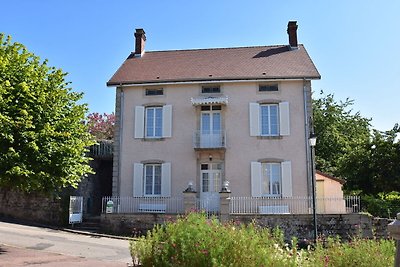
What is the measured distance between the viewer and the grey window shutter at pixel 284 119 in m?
19.0

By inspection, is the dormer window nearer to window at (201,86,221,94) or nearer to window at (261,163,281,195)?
window at (201,86,221,94)

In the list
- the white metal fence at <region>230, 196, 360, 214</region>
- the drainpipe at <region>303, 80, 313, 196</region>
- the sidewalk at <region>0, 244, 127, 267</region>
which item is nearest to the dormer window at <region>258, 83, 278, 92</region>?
the drainpipe at <region>303, 80, 313, 196</region>

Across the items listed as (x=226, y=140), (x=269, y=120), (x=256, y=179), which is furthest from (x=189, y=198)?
(x=269, y=120)

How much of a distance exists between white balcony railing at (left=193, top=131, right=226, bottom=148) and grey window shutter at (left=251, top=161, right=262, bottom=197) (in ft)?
5.80

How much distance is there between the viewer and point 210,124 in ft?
64.7

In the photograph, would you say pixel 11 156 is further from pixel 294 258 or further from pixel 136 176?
pixel 136 176

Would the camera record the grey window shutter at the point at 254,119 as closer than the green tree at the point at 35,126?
No

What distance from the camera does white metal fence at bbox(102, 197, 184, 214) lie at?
1878 cm

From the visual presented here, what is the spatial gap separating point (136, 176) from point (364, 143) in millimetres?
13249

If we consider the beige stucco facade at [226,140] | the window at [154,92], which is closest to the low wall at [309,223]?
the beige stucco facade at [226,140]

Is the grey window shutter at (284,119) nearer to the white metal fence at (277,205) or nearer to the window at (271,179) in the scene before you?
the window at (271,179)

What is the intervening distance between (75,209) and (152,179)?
12.1 feet

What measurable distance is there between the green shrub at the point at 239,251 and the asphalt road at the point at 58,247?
3.75 m

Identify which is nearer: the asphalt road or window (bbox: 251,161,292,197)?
the asphalt road
